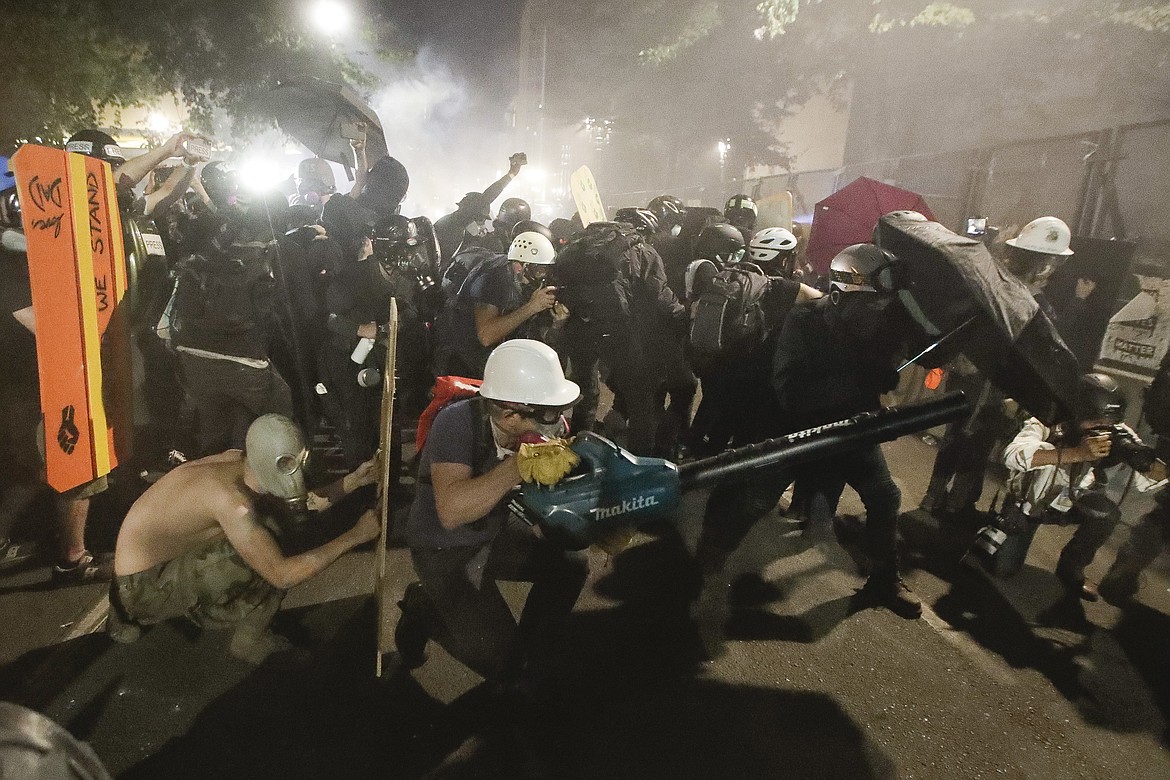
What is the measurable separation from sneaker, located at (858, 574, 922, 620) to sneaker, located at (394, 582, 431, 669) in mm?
2586

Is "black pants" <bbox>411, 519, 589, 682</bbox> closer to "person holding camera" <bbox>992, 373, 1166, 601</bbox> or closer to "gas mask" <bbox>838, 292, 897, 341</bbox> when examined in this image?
"gas mask" <bbox>838, 292, 897, 341</bbox>


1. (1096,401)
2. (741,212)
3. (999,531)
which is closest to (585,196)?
(741,212)

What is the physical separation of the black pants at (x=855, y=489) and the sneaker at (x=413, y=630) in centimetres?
172

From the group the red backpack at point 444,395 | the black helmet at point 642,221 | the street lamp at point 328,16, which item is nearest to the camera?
the red backpack at point 444,395

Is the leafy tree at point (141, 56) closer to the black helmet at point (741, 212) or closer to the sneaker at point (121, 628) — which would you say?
the black helmet at point (741, 212)

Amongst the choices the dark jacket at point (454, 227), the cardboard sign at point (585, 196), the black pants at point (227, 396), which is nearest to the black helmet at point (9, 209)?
the black pants at point (227, 396)

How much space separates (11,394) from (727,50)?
26.0m

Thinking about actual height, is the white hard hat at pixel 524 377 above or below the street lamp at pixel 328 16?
below

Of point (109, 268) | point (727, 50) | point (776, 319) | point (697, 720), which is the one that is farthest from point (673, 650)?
point (727, 50)

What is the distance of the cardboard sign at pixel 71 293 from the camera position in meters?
3.16

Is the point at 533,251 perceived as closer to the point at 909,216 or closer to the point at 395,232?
the point at 395,232

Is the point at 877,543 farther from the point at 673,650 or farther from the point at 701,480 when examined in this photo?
the point at 701,480

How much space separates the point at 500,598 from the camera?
8.98 ft

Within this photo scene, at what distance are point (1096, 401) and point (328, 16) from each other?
14.0 metres
